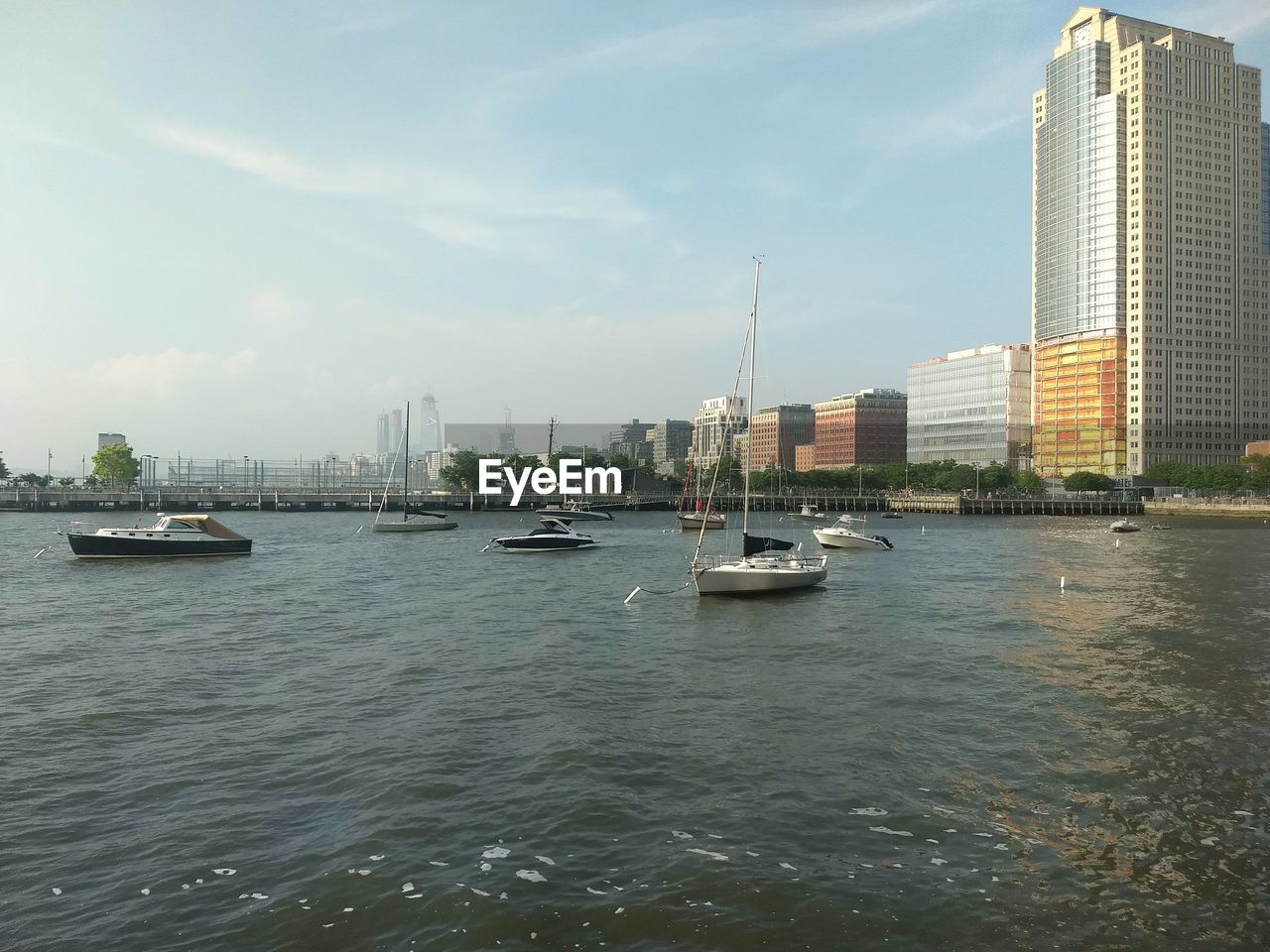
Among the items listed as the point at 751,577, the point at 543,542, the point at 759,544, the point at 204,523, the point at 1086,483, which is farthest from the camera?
the point at 1086,483

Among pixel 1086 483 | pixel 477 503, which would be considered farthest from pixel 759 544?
pixel 1086 483

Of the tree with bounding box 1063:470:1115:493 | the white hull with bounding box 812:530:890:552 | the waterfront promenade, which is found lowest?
the white hull with bounding box 812:530:890:552

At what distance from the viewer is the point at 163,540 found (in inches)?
2525

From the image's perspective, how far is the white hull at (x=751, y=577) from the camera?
42.8m

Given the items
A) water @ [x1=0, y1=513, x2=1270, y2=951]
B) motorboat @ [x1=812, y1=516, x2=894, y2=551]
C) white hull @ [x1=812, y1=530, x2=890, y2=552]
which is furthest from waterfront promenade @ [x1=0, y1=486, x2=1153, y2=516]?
water @ [x1=0, y1=513, x2=1270, y2=951]

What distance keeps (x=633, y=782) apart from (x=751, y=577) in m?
26.7

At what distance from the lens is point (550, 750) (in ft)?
61.8

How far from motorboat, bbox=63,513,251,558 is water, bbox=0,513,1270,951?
88.1 ft

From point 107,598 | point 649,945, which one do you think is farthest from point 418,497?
point 649,945

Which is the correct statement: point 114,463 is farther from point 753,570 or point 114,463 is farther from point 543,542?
point 753,570

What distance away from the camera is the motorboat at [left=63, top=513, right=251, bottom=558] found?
6266 cm

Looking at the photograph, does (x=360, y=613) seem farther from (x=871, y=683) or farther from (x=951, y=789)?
(x=951, y=789)

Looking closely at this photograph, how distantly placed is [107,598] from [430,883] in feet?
127

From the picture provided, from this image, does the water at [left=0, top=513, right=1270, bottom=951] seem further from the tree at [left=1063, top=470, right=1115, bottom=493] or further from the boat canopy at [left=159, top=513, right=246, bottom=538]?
the tree at [left=1063, top=470, right=1115, bottom=493]
